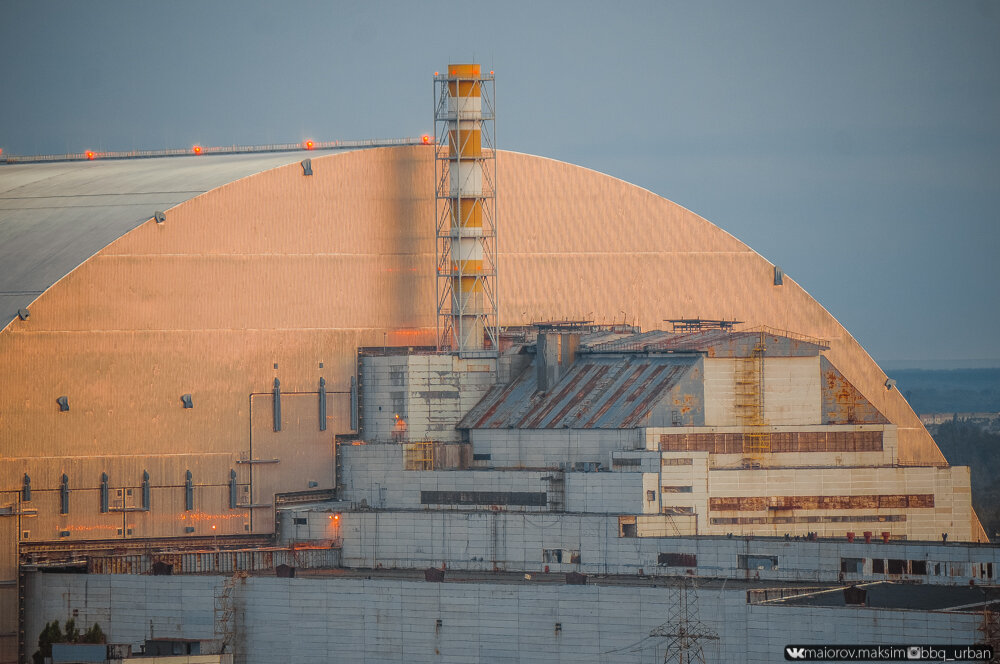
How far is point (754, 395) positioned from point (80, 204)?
38.4m

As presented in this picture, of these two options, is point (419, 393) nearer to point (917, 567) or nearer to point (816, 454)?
point (816, 454)

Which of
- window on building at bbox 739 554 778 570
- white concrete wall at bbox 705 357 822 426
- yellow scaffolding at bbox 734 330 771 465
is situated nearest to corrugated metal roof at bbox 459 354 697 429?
white concrete wall at bbox 705 357 822 426

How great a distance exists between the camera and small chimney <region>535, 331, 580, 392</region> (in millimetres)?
100375

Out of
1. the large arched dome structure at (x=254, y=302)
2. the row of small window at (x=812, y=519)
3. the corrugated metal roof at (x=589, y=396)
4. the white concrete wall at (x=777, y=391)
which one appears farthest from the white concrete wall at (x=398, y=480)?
the white concrete wall at (x=777, y=391)

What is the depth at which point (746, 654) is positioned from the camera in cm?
7575

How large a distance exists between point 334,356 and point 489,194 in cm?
1200

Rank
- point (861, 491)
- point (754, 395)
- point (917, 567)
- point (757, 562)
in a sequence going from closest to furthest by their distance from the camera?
1. point (917, 567)
2. point (757, 562)
3. point (861, 491)
4. point (754, 395)

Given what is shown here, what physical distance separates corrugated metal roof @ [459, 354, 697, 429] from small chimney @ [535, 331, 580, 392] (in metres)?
0.33

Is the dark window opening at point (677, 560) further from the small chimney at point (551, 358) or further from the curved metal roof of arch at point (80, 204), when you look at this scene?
the curved metal roof of arch at point (80, 204)

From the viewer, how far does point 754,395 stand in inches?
3730

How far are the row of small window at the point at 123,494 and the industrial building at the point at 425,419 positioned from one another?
109 mm

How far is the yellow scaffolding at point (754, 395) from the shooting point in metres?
94.4

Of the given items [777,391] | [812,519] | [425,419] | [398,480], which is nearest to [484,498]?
[398,480]

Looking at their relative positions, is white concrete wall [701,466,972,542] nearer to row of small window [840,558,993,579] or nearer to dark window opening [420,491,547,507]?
row of small window [840,558,993,579]
